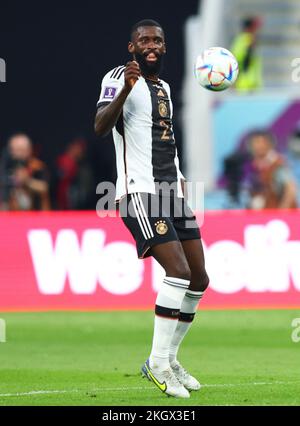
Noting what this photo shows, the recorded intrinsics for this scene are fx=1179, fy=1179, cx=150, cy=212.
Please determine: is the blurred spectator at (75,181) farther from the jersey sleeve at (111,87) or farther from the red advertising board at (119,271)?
the jersey sleeve at (111,87)

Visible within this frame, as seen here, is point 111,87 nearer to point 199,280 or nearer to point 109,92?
point 109,92

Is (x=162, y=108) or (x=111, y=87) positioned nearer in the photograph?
(x=111, y=87)

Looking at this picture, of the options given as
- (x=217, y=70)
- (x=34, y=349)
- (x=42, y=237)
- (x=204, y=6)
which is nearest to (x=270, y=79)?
(x=204, y=6)

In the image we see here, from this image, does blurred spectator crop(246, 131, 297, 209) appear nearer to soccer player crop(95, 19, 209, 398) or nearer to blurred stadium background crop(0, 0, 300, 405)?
blurred stadium background crop(0, 0, 300, 405)

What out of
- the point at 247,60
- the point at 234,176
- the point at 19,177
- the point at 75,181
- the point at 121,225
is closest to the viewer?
the point at 121,225

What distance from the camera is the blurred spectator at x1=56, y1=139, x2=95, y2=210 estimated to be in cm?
2434

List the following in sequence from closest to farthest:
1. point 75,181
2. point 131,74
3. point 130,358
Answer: point 131,74, point 130,358, point 75,181

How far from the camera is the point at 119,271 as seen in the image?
54.6ft

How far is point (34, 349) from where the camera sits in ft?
43.0

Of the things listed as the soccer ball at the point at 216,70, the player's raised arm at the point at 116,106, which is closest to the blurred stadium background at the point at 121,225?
the player's raised arm at the point at 116,106

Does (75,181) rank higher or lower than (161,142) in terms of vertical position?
lower

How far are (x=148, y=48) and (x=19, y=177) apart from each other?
12036 millimetres

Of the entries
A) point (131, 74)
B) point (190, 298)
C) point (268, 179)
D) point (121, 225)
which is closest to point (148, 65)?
point (131, 74)
